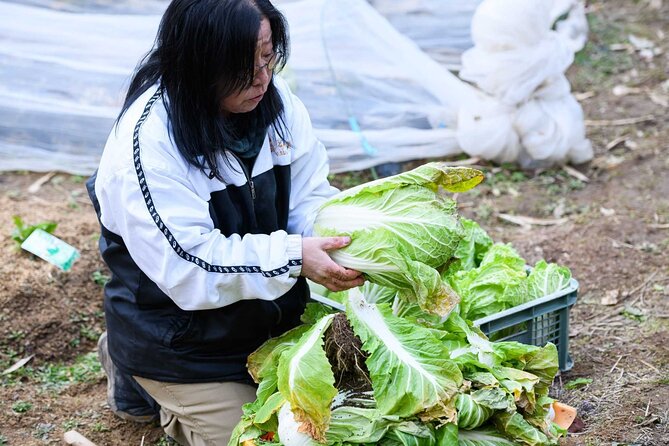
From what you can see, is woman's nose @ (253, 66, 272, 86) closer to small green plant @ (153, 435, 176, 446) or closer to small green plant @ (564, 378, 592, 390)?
small green plant @ (153, 435, 176, 446)

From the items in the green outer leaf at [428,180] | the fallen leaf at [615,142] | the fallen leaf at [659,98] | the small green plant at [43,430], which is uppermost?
the green outer leaf at [428,180]

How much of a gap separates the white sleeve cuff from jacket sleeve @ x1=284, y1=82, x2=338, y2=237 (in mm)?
435

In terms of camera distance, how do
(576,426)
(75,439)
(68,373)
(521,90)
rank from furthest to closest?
(521,90), (68,373), (75,439), (576,426)

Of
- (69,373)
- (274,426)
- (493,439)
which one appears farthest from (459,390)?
(69,373)

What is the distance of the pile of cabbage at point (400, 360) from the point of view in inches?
114

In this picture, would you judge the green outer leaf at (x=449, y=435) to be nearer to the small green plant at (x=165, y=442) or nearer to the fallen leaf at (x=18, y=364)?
the small green plant at (x=165, y=442)

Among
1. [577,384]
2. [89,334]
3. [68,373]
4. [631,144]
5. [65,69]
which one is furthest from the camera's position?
[631,144]

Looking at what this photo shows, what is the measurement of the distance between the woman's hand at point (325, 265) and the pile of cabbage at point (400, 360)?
0.16ft

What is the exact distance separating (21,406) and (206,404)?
1087 mm

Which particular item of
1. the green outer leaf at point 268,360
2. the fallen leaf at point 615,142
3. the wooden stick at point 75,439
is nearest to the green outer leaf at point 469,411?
the green outer leaf at point 268,360

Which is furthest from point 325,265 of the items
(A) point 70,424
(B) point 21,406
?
(B) point 21,406

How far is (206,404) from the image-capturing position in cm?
344

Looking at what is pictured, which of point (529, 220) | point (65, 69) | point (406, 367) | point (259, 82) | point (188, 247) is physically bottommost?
point (529, 220)

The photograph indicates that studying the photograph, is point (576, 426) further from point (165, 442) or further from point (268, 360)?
point (165, 442)
